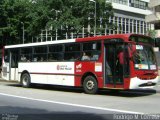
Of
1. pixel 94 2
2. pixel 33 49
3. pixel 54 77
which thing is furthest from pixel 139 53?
pixel 94 2

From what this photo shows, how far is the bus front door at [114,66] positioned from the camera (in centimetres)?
1723

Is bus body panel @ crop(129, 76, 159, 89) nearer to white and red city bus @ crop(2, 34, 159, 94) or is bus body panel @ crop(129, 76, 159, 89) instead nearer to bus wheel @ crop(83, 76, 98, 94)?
white and red city bus @ crop(2, 34, 159, 94)

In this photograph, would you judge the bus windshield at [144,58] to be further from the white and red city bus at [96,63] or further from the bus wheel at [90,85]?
the bus wheel at [90,85]

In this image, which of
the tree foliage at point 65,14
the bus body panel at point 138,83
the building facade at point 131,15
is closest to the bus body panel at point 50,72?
the bus body panel at point 138,83

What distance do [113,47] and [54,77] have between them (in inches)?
187

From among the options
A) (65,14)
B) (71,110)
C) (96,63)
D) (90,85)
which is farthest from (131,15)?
(71,110)

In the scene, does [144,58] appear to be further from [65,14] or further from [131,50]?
[65,14]

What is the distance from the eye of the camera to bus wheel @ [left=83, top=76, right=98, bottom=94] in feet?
60.5

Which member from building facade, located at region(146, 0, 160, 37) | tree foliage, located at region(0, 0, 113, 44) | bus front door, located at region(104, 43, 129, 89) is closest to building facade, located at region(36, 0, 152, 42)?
building facade, located at region(146, 0, 160, 37)

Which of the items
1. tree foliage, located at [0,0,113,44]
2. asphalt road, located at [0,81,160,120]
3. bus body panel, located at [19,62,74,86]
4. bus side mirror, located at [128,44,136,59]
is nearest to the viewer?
asphalt road, located at [0,81,160,120]

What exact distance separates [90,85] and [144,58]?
9.63ft

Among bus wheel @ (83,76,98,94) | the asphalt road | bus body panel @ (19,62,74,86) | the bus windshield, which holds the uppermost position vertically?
the bus windshield

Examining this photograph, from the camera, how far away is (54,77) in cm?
2125

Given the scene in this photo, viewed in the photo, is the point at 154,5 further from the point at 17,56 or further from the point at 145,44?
the point at 145,44
